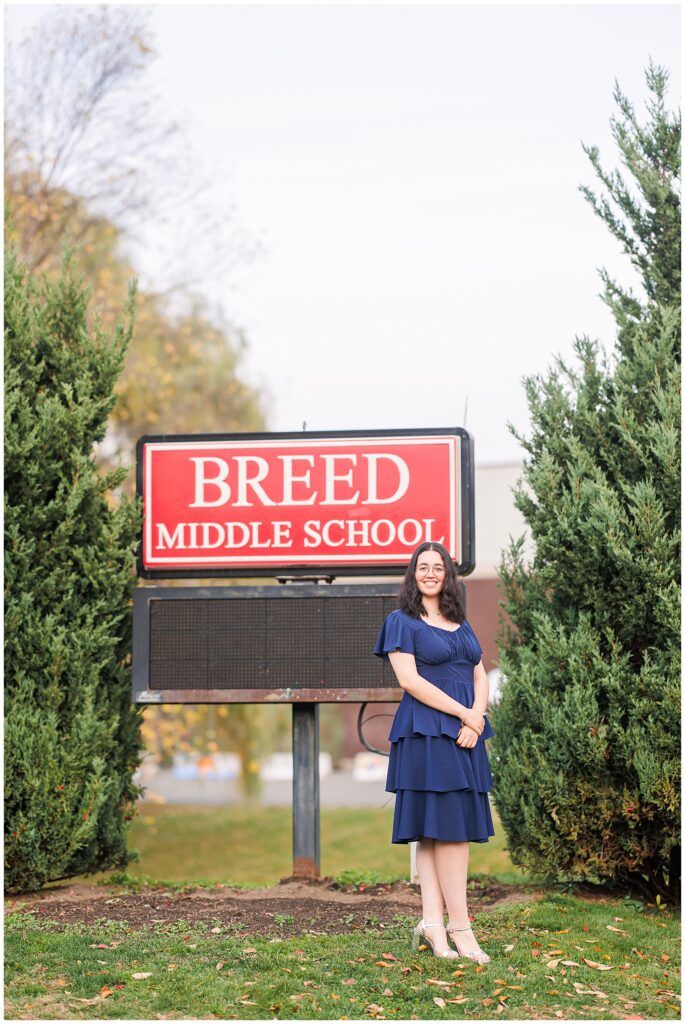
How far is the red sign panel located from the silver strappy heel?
107 inches

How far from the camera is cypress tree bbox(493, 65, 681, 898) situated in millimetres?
6746

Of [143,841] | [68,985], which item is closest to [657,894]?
[68,985]

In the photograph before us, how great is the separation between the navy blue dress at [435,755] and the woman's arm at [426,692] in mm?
45

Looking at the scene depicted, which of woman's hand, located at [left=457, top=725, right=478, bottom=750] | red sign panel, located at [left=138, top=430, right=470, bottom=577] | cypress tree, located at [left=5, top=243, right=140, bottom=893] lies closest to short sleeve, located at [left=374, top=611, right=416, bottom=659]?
woman's hand, located at [left=457, top=725, right=478, bottom=750]

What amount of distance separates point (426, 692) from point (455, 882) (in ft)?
3.16

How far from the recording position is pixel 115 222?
1598 centimetres

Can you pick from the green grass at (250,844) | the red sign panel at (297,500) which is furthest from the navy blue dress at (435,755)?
the green grass at (250,844)

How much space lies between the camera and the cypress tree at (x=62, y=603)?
7.38 metres

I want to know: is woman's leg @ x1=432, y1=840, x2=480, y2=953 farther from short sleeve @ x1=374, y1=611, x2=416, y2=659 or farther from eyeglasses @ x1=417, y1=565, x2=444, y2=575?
eyeglasses @ x1=417, y1=565, x2=444, y2=575

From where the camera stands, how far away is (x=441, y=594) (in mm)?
5594

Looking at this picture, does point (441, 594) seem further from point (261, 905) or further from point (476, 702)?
point (261, 905)

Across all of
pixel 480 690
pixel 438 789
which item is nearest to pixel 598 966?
pixel 438 789

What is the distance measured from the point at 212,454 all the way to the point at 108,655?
161 centimetres

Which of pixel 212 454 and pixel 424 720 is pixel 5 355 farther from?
pixel 424 720
